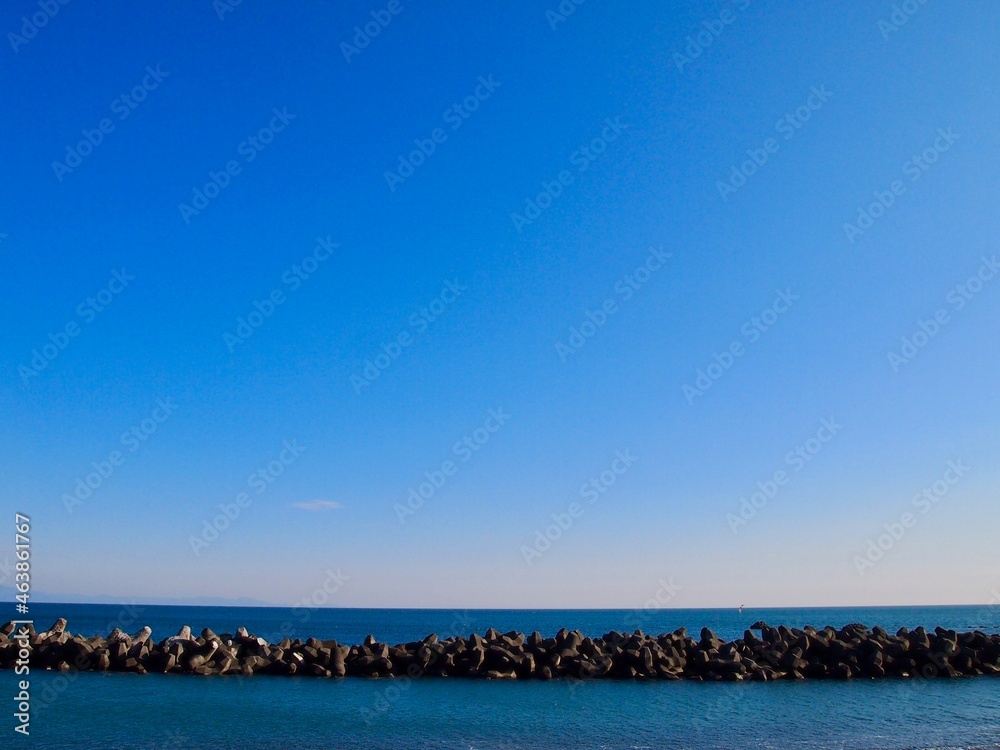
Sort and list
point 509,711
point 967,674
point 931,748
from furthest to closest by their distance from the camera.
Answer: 1. point 967,674
2. point 509,711
3. point 931,748

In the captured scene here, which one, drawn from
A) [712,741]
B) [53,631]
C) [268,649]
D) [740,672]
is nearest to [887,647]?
[740,672]

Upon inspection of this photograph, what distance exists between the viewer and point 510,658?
28156 millimetres

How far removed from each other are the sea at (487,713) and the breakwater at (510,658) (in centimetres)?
95

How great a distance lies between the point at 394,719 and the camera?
20547mm

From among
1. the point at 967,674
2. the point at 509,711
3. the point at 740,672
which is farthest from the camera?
the point at 967,674

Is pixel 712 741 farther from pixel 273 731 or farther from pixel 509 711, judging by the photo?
pixel 273 731

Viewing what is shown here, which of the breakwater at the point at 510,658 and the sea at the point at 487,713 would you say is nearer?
the sea at the point at 487,713

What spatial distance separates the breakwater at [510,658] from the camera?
28172mm

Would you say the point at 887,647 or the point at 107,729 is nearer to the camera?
the point at 107,729

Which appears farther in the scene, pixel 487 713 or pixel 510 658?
pixel 510 658

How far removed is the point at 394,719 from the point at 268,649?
38.1 ft

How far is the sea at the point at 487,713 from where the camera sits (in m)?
18.2

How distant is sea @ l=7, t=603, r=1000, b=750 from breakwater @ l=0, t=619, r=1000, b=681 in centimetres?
95

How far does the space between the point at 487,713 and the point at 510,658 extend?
6613 mm
